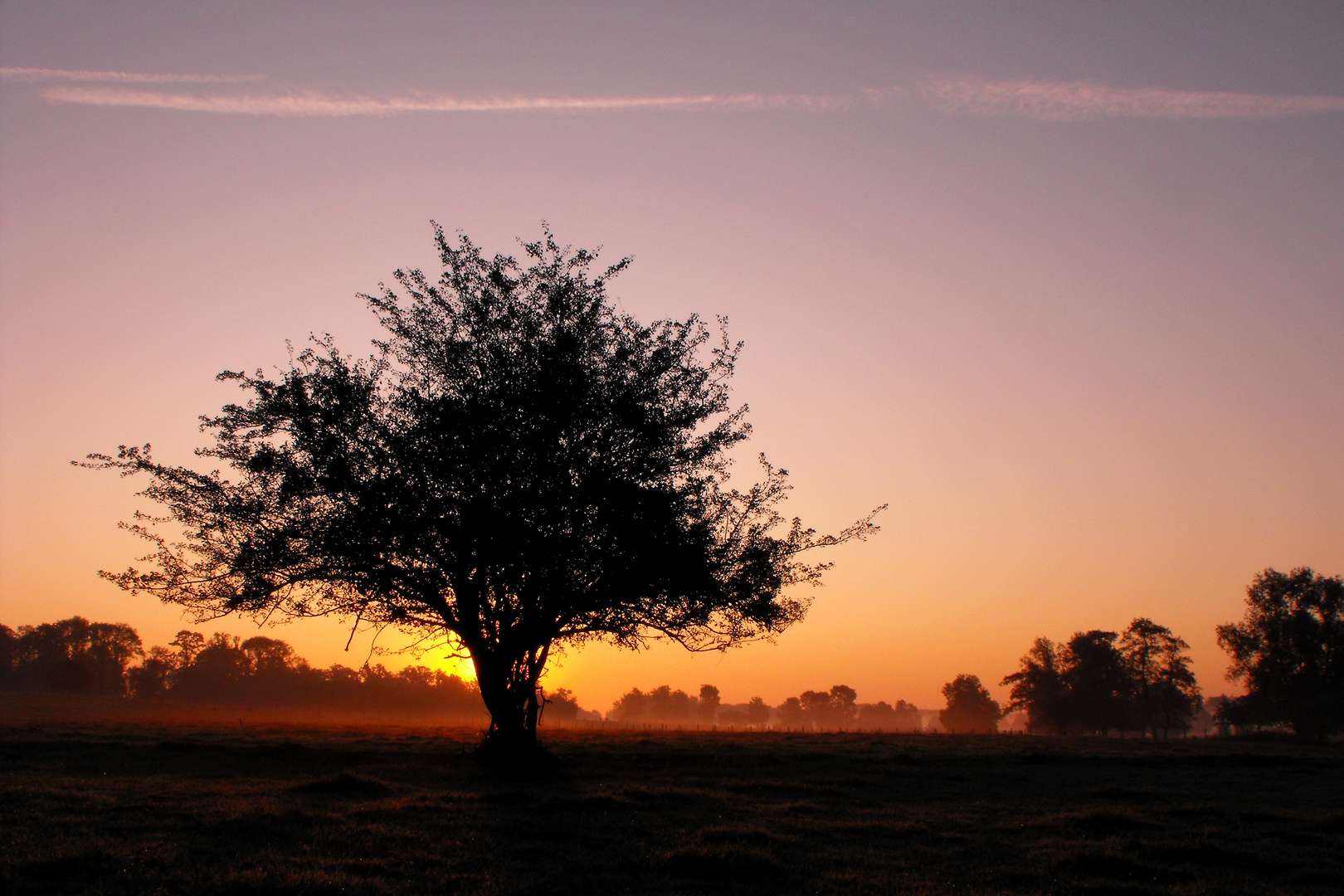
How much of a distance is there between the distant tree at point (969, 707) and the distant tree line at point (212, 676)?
94956 mm

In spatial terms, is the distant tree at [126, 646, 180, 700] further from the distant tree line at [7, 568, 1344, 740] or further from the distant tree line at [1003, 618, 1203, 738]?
the distant tree line at [1003, 618, 1203, 738]

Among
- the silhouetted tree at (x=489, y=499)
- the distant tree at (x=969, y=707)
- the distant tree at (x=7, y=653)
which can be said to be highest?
the silhouetted tree at (x=489, y=499)

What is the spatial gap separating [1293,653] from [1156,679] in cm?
1917

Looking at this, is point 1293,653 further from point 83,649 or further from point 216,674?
point 83,649

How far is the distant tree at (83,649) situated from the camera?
14262 centimetres

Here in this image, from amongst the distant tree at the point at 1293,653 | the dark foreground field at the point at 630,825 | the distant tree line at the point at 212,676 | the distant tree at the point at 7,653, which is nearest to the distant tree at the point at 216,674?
the distant tree line at the point at 212,676

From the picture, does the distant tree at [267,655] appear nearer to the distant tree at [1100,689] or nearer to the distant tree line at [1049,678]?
the distant tree line at [1049,678]

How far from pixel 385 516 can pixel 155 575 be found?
8.75m

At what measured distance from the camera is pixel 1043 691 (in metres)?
109

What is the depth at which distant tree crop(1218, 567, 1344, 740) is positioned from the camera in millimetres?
80438

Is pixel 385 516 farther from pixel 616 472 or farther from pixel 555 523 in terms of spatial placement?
pixel 616 472

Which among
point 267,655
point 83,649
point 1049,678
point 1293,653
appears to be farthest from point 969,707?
point 83,649

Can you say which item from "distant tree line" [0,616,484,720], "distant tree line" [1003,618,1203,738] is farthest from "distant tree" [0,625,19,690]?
"distant tree line" [1003,618,1203,738]

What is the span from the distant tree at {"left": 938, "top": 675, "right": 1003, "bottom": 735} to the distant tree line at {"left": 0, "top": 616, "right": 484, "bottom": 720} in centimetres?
9496
